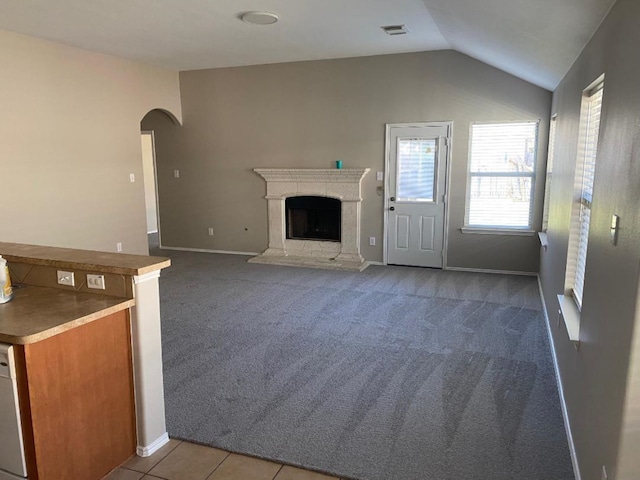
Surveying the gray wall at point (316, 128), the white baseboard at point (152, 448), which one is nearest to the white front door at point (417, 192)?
the gray wall at point (316, 128)

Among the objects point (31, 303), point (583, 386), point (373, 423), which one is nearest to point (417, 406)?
point (373, 423)

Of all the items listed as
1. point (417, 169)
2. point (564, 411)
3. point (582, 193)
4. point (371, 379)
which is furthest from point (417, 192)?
point (564, 411)

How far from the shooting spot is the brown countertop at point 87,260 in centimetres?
218

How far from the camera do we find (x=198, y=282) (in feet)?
18.8

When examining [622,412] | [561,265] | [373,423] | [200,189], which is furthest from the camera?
[200,189]

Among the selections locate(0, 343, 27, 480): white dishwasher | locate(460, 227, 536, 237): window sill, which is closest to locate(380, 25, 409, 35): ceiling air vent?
locate(460, 227, 536, 237): window sill

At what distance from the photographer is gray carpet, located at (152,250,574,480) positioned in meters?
2.37

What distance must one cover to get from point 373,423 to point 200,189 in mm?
5640

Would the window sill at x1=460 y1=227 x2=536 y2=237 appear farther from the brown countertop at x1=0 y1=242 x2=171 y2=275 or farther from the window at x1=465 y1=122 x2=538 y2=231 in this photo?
the brown countertop at x1=0 y1=242 x2=171 y2=275

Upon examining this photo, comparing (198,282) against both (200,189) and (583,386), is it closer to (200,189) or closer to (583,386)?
(200,189)

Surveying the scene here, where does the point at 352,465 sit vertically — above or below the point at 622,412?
below

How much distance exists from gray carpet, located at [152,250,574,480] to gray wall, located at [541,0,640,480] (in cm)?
42

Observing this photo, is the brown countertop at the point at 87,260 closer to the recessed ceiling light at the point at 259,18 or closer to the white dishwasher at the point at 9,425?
the white dishwasher at the point at 9,425

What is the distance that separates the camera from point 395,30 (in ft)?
16.0
